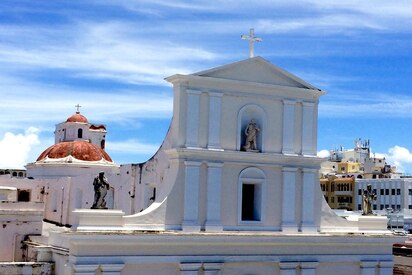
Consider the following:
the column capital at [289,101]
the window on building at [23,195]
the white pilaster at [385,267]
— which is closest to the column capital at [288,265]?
the white pilaster at [385,267]

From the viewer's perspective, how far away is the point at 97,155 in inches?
1426

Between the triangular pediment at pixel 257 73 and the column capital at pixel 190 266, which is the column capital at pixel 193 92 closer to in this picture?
the triangular pediment at pixel 257 73

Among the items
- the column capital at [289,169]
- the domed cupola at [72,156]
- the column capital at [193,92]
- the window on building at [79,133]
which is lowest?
the column capital at [289,169]

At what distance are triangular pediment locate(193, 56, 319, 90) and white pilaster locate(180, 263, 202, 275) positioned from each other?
17.4 ft

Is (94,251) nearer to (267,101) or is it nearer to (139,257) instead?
(139,257)

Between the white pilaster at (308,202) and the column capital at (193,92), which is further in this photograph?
the white pilaster at (308,202)

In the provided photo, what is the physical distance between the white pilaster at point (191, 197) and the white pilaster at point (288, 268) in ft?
9.30

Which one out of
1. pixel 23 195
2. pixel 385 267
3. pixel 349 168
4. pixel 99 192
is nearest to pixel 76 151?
pixel 23 195

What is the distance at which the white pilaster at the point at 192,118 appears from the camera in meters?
20.7

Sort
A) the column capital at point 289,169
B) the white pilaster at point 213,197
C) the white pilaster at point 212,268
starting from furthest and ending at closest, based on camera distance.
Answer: the column capital at point 289,169 < the white pilaster at point 213,197 < the white pilaster at point 212,268

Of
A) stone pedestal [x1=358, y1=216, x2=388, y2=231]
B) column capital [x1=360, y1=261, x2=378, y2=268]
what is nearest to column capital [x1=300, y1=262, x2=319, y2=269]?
column capital [x1=360, y1=261, x2=378, y2=268]

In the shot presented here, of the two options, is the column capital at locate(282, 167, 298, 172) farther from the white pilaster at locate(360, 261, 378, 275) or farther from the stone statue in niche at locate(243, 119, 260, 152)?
the white pilaster at locate(360, 261, 378, 275)

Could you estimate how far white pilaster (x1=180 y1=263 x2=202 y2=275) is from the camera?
20.1 metres

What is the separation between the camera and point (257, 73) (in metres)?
21.8
